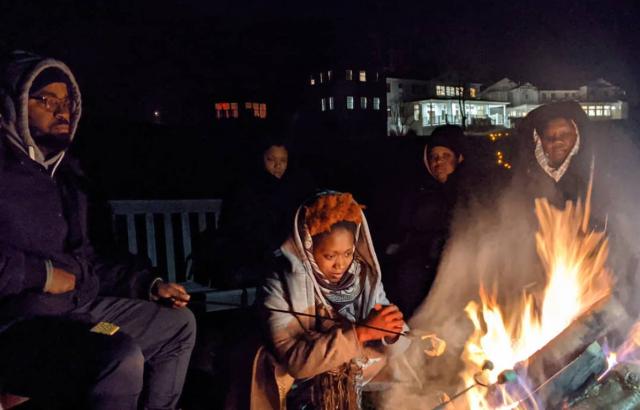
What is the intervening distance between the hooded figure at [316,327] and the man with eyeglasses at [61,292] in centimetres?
68

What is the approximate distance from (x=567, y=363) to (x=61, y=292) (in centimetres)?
311

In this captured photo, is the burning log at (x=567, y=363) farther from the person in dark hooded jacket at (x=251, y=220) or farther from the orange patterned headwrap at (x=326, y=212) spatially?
the person in dark hooded jacket at (x=251, y=220)

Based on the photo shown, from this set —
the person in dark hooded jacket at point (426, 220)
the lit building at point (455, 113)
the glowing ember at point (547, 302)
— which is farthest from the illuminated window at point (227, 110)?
the glowing ember at point (547, 302)

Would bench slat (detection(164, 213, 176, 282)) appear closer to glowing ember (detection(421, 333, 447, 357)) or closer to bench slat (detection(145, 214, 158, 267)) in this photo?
bench slat (detection(145, 214, 158, 267))

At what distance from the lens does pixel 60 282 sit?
2.79m

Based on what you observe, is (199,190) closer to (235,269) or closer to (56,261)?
(235,269)

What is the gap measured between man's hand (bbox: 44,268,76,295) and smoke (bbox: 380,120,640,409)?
300 cm

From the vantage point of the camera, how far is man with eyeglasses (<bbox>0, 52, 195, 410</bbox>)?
8.40 feet

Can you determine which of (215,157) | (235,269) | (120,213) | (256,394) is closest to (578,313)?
(256,394)

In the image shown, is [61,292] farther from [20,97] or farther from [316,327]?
[316,327]

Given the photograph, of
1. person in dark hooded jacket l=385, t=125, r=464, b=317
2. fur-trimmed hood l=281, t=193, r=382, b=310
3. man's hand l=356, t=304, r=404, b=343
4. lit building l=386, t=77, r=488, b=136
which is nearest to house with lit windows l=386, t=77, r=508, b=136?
lit building l=386, t=77, r=488, b=136

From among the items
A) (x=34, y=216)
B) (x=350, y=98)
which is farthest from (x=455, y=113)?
(x=34, y=216)

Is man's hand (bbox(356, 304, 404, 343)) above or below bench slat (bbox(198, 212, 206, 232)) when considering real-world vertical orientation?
below

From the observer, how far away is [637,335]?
3.72 metres
